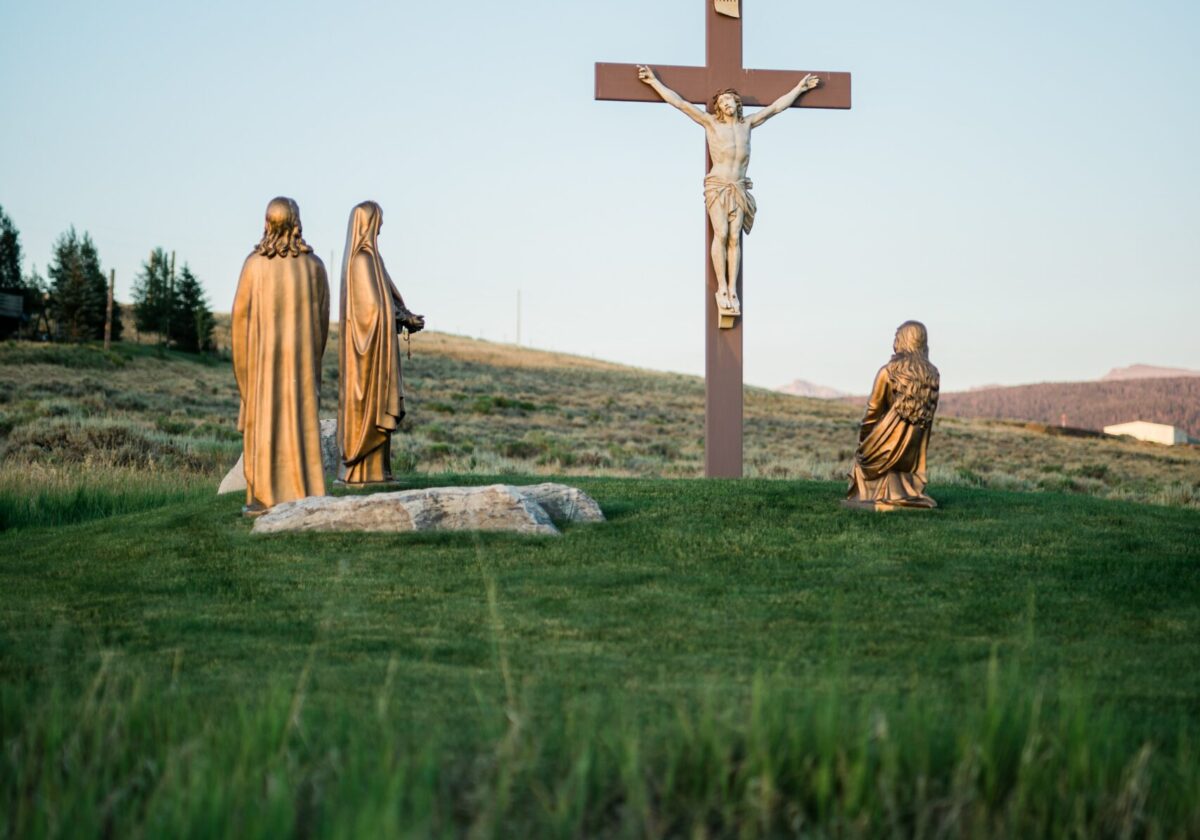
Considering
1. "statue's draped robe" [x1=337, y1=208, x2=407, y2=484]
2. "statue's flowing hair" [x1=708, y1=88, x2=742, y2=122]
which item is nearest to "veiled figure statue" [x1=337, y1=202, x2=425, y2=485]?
"statue's draped robe" [x1=337, y1=208, x2=407, y2=484]

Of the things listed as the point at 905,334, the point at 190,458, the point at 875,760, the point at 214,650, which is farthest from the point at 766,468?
the point at 875,760

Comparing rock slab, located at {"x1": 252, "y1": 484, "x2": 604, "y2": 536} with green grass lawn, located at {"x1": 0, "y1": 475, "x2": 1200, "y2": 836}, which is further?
rock slab, located at {"x1": 252, "y1": 484, "x2": 604, "y2": 536}

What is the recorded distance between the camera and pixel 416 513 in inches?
406

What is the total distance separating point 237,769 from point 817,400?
73.8 meters

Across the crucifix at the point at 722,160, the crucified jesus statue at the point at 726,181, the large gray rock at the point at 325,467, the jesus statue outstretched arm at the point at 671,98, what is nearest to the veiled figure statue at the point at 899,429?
the crucifix at the point at 722,160

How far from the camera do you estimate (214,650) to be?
6871mm

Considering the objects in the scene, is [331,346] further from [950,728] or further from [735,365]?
[950,728]

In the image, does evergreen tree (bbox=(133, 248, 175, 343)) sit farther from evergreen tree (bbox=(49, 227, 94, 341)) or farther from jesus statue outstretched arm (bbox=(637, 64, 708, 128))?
jesus statue outstretched arm (bbox=(637, 64, 708, 128))

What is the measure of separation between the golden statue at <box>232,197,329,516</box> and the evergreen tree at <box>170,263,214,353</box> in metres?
61.9

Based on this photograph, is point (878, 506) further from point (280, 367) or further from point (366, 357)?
point (280, 367)

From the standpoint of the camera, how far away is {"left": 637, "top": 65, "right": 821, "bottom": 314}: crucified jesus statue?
14.2 meters

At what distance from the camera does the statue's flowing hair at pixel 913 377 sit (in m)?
11.2

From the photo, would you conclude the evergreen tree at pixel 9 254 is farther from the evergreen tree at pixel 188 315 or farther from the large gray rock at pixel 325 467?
the large gray rock at pixel 325 467

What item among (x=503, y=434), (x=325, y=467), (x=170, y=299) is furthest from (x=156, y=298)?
(x=325, y=467)
